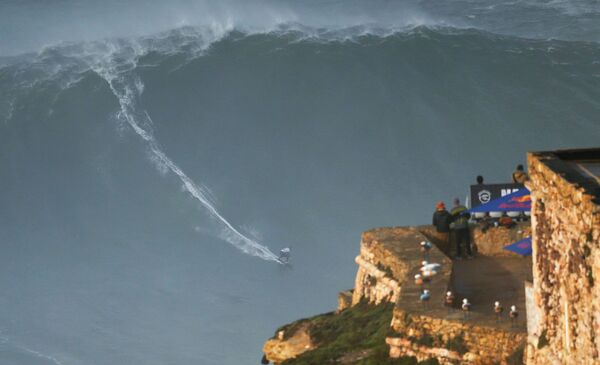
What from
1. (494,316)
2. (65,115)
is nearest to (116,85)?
(65,115)

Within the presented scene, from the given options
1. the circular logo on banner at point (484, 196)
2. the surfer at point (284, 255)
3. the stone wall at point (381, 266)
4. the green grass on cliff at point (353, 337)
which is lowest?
the green grass on cliff at point (353, 337)

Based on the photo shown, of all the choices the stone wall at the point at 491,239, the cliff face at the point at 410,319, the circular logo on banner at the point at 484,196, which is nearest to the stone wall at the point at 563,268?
the cliff face at the point at 410,319

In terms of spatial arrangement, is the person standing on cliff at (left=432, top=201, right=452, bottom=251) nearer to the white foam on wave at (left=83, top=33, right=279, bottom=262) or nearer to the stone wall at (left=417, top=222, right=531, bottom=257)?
the stone wall at (left=417, top=222, right=531, bottom=257)

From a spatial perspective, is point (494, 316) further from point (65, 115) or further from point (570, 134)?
point (65, 115)

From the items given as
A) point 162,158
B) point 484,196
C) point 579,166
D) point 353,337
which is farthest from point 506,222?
point 162,158

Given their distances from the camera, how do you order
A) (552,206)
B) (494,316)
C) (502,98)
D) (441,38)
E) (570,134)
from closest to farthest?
(552,206) < (494,316) < (570,134) < (502,98) < (441,38)

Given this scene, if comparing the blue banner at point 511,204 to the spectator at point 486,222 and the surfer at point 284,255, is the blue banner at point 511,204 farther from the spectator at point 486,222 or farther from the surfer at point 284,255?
the surfer at point 284,255
